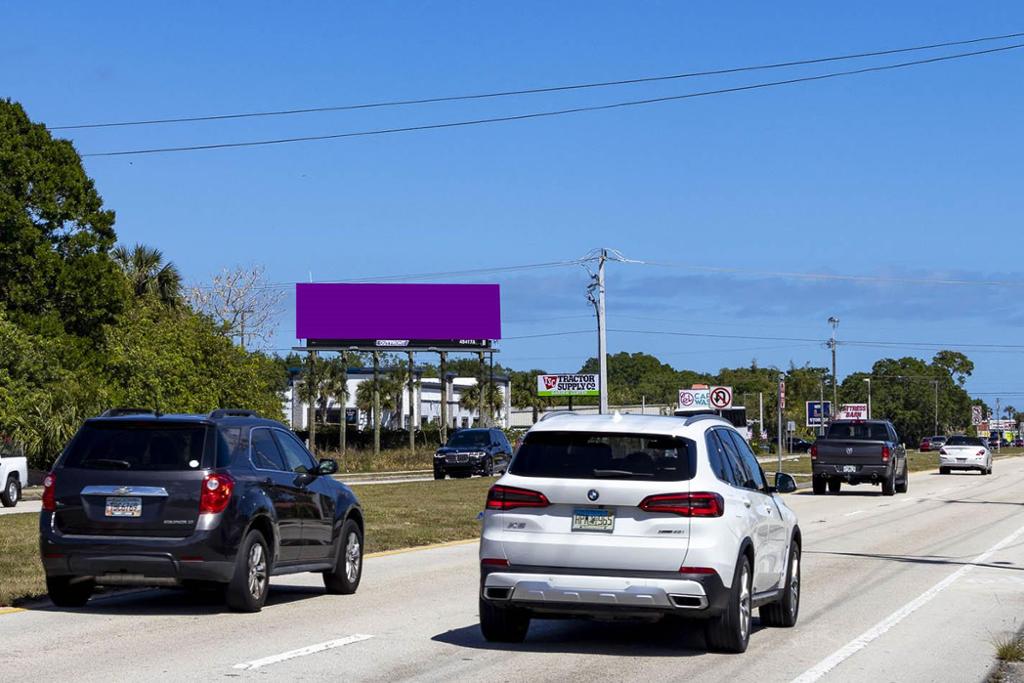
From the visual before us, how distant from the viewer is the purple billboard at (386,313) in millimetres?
90312

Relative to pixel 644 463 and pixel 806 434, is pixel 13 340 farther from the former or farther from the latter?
pixel 806 434

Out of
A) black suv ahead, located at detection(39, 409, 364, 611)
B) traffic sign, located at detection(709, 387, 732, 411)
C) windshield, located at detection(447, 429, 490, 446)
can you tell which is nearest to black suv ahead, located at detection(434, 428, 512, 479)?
windshield, located at detection(447, 429, 490, 446)

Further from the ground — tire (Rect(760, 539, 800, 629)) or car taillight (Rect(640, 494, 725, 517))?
car taillight (Rect(640, 494, 725, 517))

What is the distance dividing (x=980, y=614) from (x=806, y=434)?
555ft

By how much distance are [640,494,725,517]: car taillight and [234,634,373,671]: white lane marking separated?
100 inches

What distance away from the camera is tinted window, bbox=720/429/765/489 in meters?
12.2

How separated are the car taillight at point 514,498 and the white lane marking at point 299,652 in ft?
5.15

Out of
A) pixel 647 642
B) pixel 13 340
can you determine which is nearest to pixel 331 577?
pixel 647 642

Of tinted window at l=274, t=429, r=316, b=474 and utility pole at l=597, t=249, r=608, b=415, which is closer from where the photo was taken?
tinted window at l=274, t=429, r=316, b=474

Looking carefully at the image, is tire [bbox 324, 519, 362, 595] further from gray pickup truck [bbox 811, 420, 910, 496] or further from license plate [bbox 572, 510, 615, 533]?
gray pickup truck [bbox 811, 420, 910, 496]

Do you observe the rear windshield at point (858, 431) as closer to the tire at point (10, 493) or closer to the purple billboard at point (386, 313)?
the tire at point (10, 493)

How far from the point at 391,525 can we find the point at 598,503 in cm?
1553

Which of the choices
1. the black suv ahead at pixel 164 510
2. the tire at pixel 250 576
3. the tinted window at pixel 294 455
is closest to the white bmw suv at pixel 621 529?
the tire at pixel 250 576

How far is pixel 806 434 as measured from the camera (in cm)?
18050
